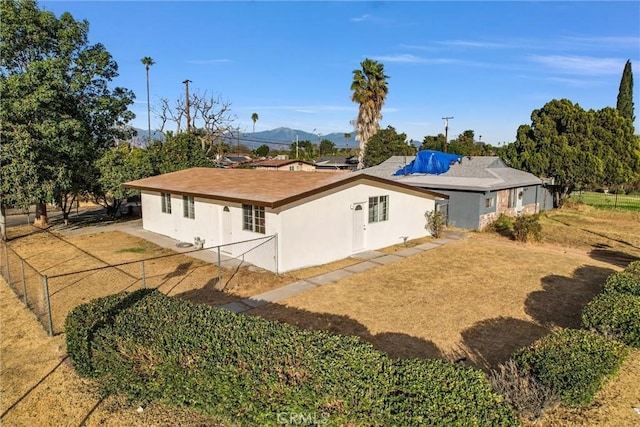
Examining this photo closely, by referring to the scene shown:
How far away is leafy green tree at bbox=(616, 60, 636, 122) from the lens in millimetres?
46656

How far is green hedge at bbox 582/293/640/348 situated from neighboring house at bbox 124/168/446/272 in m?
8.39

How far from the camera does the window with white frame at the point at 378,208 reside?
53.2 ft

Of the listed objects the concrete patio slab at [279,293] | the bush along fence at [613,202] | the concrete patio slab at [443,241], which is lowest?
the concrete patio slab at [443,241]

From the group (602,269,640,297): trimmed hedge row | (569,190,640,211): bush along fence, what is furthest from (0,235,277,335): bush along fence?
(569,190,640,211): bush along fence

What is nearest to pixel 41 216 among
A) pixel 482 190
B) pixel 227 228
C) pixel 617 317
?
pixel 227 228

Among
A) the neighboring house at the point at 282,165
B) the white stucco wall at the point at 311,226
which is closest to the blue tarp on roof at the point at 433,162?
the white stucco wall at the point at 311,226

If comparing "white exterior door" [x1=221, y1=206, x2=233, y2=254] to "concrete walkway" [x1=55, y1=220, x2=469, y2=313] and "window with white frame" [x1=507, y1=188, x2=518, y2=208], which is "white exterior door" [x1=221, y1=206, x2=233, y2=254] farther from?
"window with white frame" [x1=507, y1=188, x2=518, y2=208]

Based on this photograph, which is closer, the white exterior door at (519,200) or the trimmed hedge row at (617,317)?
the trimmed hedge row at (617,317)

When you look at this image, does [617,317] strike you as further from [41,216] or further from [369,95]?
[369,95]

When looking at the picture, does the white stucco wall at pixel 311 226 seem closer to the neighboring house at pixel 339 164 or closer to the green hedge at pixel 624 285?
the green hedge at pixel 624 285

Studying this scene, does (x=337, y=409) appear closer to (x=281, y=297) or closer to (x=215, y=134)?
(x=281, y=297)

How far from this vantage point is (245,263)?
14039mm

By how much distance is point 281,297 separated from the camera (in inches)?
425

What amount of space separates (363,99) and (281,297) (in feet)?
115
